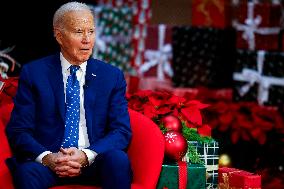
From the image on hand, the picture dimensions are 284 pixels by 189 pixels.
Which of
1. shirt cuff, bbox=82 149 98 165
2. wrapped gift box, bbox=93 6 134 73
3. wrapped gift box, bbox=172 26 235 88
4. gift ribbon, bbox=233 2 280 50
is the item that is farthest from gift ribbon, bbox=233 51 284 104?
shirt cuff, bbox=82 149 98 165

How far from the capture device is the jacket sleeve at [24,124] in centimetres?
356

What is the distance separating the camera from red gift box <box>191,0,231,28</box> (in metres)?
7.42

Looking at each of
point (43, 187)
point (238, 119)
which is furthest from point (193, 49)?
point (43, 187)

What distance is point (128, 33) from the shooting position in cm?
779

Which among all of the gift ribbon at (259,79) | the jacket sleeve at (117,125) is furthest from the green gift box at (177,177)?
the gift ribbon at (259,79)

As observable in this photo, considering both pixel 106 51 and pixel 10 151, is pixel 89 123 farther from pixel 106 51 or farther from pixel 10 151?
pixel 106 51

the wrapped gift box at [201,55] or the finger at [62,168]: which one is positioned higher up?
the wrapped gift box at [201,55]

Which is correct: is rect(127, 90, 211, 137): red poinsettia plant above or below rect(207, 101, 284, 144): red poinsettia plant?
above

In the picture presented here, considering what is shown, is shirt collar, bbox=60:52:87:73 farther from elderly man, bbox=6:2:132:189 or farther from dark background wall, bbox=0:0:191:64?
dark background wall, bbox=0:0:191:64

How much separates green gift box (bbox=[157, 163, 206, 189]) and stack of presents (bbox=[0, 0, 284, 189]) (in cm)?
225

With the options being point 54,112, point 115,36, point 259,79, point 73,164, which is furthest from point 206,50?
point 73,164

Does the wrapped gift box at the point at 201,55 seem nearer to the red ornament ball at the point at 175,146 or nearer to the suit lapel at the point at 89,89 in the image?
the red ornament ball at the point at 175,146

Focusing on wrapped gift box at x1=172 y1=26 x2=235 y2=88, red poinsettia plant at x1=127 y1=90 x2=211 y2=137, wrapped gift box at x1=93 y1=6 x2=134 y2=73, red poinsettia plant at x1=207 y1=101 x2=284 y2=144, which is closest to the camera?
red poinsettia plant at x1=127 y1=90 x2=211 y2=137

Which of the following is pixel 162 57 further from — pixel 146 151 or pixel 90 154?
pixel 90 154
